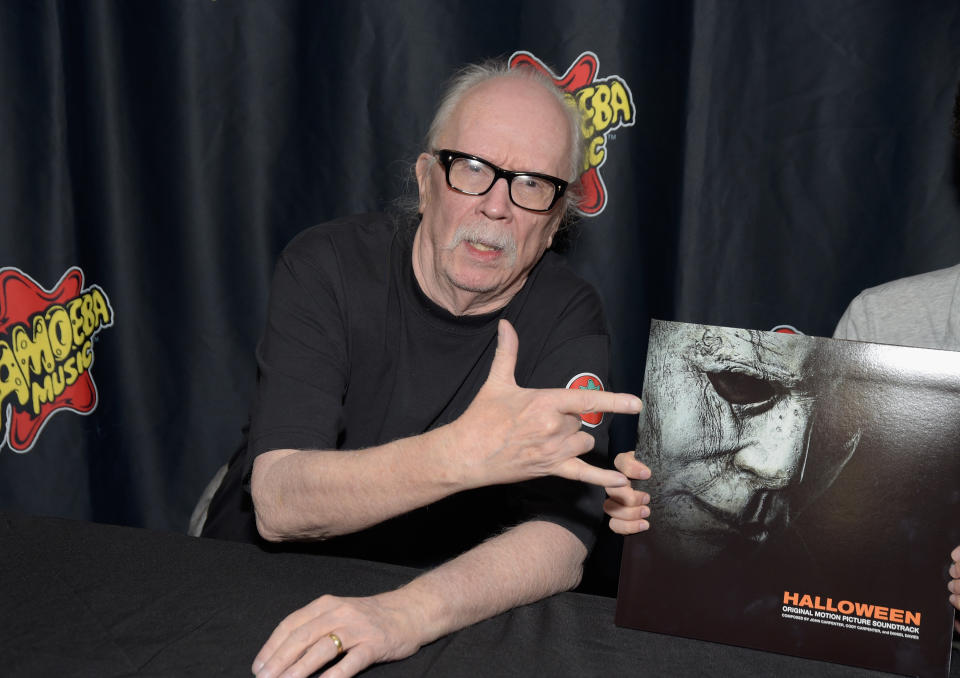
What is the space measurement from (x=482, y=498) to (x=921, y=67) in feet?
3.84

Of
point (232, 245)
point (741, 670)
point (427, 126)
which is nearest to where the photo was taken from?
point (741, 670)

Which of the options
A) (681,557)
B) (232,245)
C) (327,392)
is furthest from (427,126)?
(681,557)

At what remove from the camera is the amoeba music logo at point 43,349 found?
1.75m

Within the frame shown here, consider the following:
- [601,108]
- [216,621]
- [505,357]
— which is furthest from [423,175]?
[216,621]

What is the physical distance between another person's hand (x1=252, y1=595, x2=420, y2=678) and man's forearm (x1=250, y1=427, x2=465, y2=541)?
0.14 m

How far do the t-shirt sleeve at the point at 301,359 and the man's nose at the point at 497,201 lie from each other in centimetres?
26

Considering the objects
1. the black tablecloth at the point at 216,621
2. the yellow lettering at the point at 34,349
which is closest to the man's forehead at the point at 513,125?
the black tablecloth at the point at 216,621

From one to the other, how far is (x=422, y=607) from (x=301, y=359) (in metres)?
0.46

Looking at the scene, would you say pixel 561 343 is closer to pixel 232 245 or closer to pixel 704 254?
pixel 704 254

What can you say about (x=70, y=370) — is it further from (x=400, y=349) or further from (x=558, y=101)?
(x=558, y=101)

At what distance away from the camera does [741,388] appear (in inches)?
31.8

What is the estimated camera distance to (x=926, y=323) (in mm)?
1240

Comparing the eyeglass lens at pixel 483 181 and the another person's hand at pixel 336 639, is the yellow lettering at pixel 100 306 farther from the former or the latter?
the another person's hand at pixel 336 639

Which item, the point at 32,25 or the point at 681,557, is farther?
the point at 32,25
